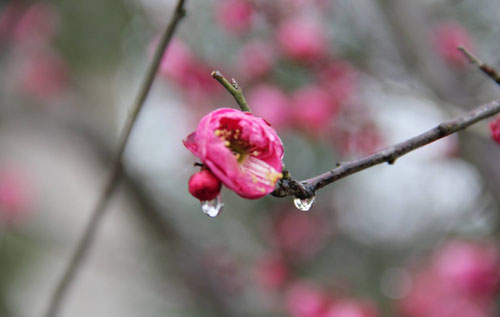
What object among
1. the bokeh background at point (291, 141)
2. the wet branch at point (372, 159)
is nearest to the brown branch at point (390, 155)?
the wet branch at point (372, 159)

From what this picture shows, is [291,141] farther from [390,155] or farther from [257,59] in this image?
[390,155]

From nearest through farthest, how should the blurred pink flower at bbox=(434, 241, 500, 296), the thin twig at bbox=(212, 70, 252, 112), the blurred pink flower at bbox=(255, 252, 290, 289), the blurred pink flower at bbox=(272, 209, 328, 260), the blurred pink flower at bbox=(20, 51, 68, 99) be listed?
the thin twig at bbox=(212, 70, 252, 112)
the blurred pink flower at bbox=(434, 241, 500, 296)
the blurred pink flower at bbox=(255, 252, 290, 289)
the blurred pink flower at bbox=(272, 209, 328, 260)
the blurred pink flower at bbox=(20, 51, 68, 99)

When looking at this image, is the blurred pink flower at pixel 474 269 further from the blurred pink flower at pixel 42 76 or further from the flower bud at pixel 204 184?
the blurred pink flower at pixel 42 76

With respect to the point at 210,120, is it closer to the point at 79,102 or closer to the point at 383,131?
the point at 383,131

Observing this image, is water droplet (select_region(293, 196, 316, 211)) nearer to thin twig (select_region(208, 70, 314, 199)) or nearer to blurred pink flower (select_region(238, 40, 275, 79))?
thin twig (select_region(208, 70, 314, 199))

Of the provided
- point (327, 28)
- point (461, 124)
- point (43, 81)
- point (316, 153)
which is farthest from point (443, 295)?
point (43, 81)

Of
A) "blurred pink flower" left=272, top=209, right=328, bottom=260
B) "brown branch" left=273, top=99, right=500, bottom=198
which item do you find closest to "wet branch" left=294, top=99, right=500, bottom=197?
"brown branch" left=273, top=99, right=500, bottom=198
